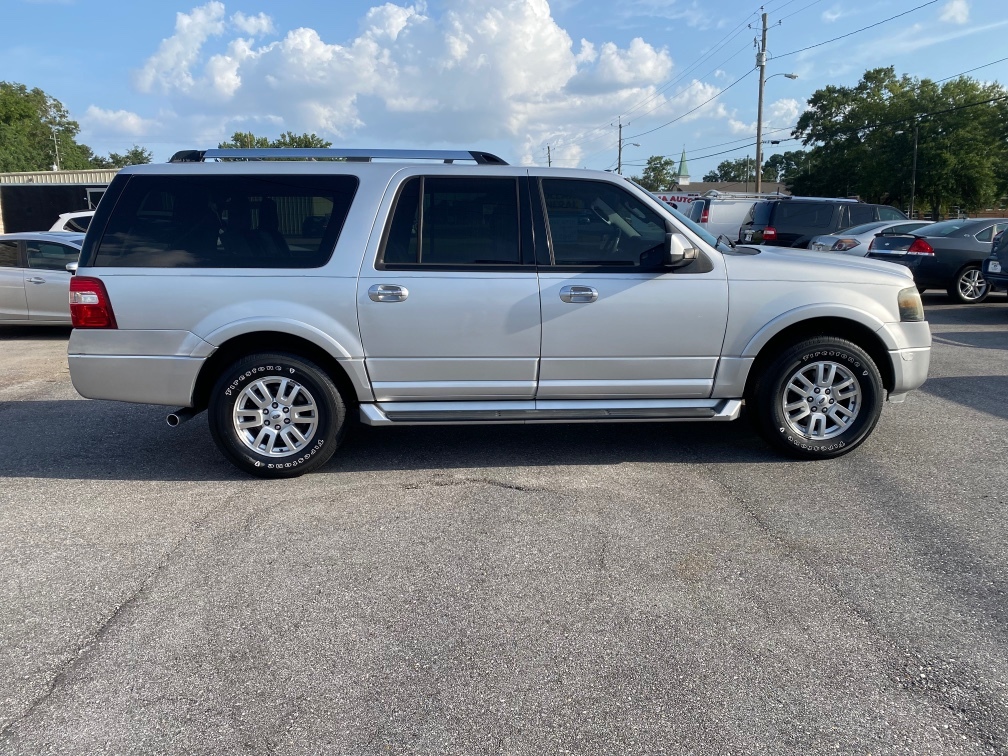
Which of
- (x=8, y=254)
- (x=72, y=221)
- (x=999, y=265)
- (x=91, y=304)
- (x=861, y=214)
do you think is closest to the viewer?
(x=91, y=304)

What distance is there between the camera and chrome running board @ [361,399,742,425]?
5.25 meters

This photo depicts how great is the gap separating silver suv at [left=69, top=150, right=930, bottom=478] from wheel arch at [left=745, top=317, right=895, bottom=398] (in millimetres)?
45

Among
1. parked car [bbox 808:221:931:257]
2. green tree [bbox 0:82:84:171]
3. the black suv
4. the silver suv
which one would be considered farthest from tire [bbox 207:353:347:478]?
green tree [bbox 0:82:84:171]

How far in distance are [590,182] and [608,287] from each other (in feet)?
2.39

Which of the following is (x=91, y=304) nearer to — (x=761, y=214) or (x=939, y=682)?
Answer: (x=939, y=682)

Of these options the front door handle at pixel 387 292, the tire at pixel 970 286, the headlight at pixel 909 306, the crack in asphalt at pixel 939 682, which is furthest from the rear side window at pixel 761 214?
the crack in asphalt at pixel 939 682

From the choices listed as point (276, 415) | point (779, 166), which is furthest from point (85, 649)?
point (779, 166)

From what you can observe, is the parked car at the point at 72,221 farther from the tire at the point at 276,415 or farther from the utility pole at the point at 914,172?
the utility pole at the point at 914,172

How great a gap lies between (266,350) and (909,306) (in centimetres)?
429

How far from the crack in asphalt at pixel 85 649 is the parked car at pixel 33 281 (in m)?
8.64

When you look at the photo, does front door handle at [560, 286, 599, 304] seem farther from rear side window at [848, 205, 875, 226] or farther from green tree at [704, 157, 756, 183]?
green tree at [704, 157, 756, 183]

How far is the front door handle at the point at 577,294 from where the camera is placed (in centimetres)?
517

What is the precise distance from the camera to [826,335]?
5457mm

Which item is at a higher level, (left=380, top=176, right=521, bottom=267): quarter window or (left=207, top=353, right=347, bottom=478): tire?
(left=380, top=176, right=521, bottom=267): quarter window
